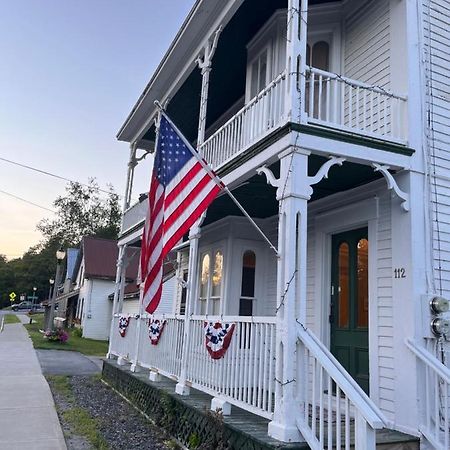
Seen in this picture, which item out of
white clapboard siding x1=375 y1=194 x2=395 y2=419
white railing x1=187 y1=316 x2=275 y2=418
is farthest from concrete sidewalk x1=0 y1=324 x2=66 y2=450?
white clapboard siding x1=375 y1=194 x2=395 y2=419

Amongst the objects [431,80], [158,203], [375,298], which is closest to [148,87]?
[158,203]

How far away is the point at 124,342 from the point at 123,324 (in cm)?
42

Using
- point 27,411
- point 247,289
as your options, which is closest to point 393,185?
point 247,289

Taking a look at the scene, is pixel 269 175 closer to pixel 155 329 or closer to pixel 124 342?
pixel 155 329

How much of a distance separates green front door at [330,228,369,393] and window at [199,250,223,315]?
10.2 ft

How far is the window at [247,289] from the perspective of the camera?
9.16 meters

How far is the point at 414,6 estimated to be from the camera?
20.4ft

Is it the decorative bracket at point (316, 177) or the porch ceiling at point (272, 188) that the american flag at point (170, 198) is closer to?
the decorative bracket at point (316, 177)

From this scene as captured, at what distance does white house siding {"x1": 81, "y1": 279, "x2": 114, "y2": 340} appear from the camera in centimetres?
2914

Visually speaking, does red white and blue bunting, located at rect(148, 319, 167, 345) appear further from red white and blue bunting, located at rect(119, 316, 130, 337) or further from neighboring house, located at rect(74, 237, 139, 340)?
neighboring house, located at rect(74, 237, 139, 340)

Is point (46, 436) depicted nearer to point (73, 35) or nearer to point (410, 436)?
point (410, 436)

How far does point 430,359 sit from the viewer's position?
4.96 metres

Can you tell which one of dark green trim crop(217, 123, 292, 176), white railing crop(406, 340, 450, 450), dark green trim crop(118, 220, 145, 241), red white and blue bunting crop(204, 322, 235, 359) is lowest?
white railing crop(406, 340, 450, 450)

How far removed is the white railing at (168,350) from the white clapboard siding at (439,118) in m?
4.05
